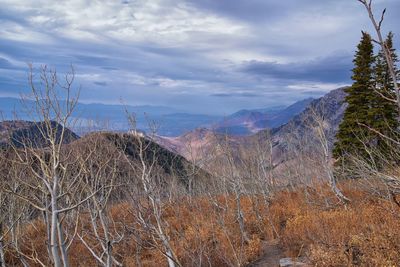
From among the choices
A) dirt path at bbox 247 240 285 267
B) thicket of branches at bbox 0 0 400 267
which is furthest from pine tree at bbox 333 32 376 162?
dirt path at bbox 247 240 285 267

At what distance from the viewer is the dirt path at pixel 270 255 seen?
13102 mm

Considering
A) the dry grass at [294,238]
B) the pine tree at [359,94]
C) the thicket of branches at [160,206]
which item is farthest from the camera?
the pine tree at [359,94]

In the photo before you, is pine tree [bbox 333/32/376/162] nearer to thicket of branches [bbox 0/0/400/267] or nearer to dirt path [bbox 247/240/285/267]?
thicket of branches [bbox 0/0/400/267]

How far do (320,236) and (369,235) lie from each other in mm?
2154

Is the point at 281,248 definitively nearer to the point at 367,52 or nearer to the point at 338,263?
the point at 338,263

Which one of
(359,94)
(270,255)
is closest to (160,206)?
(270,255)

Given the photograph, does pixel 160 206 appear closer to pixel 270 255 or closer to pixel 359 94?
pixel 270 255

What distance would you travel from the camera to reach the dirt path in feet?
43.0

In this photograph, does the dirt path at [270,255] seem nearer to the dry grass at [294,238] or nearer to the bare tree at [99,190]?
the dry grass at [294,238]

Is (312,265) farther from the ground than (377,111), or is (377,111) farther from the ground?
(377,111)

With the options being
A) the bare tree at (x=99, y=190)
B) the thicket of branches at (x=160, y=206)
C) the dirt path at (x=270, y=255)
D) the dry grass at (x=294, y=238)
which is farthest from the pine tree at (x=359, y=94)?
the bare tree at (x=99, y=190)

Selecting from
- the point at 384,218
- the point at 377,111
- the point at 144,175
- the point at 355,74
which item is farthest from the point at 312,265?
the point at 355,74

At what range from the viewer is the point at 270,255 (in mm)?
13977

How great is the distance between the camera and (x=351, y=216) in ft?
44.0
